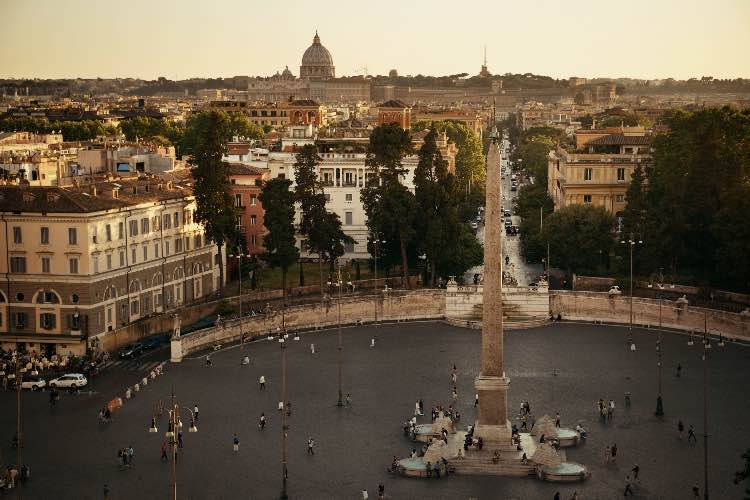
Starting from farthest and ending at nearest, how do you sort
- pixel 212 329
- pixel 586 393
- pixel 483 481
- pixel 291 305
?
pixel 291 305 < pixel 212 329 < pixel 586 393 < pixel 483 481

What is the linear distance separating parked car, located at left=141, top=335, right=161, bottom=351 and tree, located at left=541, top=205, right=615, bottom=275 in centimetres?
2747

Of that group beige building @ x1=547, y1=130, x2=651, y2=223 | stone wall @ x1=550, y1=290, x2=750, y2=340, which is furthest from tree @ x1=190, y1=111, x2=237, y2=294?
beige building @ x1=547, y1=130, x2=651, y2=223

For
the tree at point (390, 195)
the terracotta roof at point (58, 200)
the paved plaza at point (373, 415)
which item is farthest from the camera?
the tree at point (390, 195)

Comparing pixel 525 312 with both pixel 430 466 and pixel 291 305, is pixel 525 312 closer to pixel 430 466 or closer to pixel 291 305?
pixel 291 305

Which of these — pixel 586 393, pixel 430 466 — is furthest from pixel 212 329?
pixel 430 466

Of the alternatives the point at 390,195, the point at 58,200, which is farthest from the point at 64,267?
the point at 390,195

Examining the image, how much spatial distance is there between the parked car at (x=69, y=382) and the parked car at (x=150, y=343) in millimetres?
7200

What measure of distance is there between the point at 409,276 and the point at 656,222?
49.8 ft

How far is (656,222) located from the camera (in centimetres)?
8019

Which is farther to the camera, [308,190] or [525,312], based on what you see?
[308,190]

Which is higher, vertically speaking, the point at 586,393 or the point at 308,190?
the point at 308,190

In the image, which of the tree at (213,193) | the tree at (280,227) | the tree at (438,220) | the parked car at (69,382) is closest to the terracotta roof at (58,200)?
the tree at (213,193)

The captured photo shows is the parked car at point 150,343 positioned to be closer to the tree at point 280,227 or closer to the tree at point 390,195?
the tree at point 280,227

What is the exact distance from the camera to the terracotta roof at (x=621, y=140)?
107 meters
